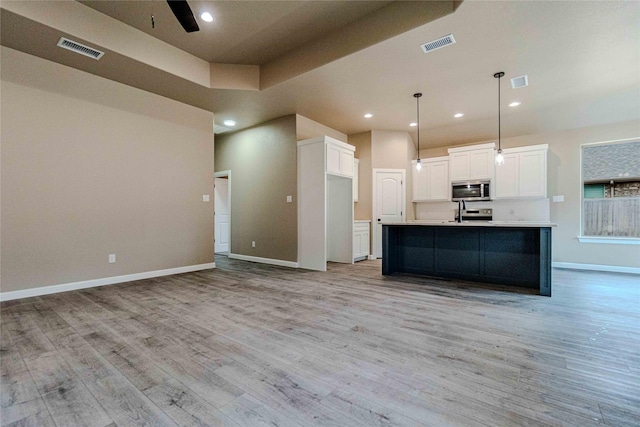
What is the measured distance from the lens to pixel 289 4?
320cm

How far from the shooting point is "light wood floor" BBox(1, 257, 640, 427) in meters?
1.47

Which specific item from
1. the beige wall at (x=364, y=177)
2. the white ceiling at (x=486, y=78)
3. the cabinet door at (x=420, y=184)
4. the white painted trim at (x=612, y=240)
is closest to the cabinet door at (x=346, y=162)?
the white ceiling at (x=486, y=78)

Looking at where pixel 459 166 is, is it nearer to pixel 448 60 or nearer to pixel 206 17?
pixel 448 60

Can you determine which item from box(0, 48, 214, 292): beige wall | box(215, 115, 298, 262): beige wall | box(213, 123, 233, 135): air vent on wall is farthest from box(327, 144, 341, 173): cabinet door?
box(213, 123, 233, 135): air vent on wall

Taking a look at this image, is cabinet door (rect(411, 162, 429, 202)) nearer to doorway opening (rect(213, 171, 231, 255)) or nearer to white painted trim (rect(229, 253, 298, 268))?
white painted trim (rect(229, 253, 298, 268))

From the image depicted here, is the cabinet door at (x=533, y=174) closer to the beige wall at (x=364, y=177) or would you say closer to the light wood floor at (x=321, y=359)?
the light wood floor at (x=321, y=359)

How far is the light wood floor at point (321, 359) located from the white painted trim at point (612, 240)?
7.67 ft

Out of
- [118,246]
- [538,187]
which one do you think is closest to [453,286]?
[538,187]

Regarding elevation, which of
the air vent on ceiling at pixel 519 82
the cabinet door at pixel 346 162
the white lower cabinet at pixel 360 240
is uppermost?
the air vent on ceiling at pixel 519 82

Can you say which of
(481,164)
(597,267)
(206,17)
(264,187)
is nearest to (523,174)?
(481,164)

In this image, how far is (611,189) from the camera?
5.52 metres

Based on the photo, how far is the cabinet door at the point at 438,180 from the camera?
6758 mm

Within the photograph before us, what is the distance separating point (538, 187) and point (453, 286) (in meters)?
3.51

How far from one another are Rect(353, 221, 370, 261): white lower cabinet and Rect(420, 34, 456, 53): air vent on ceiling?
3546 mm
